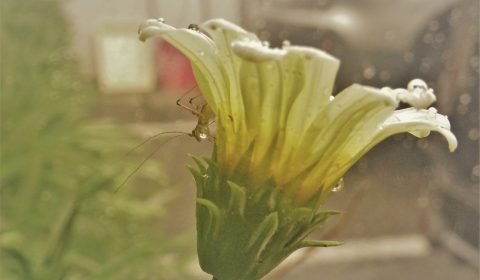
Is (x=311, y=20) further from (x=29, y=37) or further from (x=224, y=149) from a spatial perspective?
(x=224, y=149)

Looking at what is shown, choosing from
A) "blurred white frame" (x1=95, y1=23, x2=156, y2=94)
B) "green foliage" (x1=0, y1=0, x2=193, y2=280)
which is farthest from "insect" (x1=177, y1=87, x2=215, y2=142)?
"blurred white frame" (x1=95, y1=23, x2=156, y2=94)

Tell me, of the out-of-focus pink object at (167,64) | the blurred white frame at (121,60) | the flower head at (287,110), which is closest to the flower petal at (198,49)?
the flower head at (287,110)

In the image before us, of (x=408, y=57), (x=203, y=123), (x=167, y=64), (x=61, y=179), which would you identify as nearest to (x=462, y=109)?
(x=408, y=57)

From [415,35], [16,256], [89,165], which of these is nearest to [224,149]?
[16,256]

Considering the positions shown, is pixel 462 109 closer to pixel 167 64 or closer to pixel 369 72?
pixel 369 72

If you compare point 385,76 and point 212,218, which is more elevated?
point 212,218

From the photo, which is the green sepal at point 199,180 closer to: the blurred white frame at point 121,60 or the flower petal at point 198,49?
the flower petal at point 198,49
